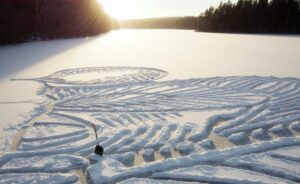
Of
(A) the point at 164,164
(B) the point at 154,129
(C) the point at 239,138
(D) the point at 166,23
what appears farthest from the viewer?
(D) the point at 166,23

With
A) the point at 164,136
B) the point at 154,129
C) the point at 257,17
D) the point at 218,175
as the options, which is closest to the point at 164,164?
the point at 218,175

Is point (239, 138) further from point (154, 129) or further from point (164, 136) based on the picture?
point (154, 129)

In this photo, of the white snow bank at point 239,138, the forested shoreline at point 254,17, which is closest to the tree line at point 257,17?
the forested shoreline at point 254,17

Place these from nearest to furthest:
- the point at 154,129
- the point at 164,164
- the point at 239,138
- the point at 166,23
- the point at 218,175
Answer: the point at 218,175 → the point at 164,164 → the point at 239,138 → the point at 154,129 → the point at 166,23

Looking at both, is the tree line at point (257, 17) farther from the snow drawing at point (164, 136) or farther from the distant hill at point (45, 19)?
the snow drawing at point (164, 136)

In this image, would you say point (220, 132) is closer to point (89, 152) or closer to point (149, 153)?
point (149, 153)

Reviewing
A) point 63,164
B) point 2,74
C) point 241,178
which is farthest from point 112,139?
point 2,74

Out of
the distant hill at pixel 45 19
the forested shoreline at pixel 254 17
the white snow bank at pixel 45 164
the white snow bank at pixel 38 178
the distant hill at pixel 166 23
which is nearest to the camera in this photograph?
the white snow bank at pixel 38 178
